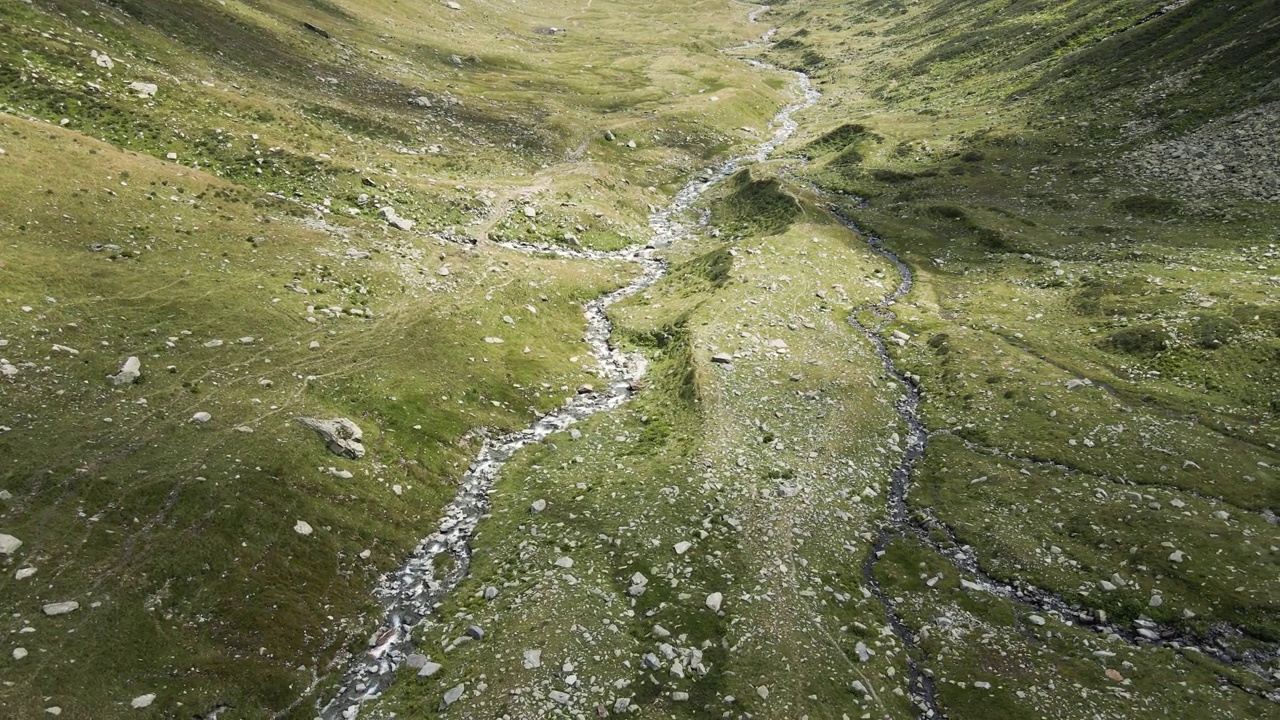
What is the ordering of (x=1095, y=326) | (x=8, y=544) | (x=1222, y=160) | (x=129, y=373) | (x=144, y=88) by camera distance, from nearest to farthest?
(x=8, y=544) < (x=129, y=373) < (x=1095, y=326) < (x=144, y=88) < (x=1222, y=160)

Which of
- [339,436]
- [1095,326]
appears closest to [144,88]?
[339,436]

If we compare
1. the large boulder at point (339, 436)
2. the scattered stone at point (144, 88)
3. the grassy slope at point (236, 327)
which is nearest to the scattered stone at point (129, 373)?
the grassy slope at point (236, 327)

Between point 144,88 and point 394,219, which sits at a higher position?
point 144,88

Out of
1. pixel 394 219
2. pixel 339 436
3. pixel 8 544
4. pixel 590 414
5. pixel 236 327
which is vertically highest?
pixel 394 219

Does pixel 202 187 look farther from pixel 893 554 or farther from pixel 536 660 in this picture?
pixel 893 554

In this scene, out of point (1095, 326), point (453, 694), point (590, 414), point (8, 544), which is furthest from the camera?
point (1095, 326)

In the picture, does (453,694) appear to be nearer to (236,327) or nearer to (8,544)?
(8,544)

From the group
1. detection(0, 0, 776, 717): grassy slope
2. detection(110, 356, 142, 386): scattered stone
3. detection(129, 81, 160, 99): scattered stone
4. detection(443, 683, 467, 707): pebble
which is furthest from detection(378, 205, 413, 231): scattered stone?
detection(443, 683, 467, 707): pebble

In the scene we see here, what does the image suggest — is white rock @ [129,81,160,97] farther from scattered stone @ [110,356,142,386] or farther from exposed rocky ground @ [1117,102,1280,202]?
exposed rocky ground @ [1117,102,1280,202]
